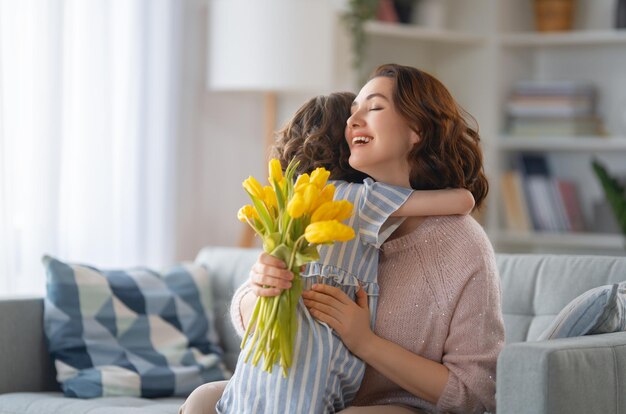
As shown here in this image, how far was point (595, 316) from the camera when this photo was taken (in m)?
1.93

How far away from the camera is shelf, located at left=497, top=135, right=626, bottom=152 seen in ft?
13.5

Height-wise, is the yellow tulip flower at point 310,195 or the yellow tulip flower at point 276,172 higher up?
the yellow tulip flower at point 276,172

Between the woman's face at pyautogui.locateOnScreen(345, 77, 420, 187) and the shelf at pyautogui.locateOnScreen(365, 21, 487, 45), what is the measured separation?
203 centimetres

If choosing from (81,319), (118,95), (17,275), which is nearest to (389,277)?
(81,319)

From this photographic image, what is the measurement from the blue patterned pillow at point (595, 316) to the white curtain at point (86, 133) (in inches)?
68.6

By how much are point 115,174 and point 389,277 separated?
175 cm

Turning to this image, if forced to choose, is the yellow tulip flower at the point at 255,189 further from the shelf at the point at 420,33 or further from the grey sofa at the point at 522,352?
the shelf at the point at 420,33

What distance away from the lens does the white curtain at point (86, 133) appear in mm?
3016

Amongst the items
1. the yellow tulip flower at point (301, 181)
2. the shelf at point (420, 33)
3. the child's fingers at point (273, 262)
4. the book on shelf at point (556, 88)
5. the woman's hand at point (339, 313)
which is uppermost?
the shelf at point (420, 33)

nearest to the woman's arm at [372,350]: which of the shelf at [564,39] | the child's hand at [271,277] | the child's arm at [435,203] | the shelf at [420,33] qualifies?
the child's hand at [271,277]

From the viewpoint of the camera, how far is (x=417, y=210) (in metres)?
1.84

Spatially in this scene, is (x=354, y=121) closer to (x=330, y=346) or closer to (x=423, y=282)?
(x=423, y=282)

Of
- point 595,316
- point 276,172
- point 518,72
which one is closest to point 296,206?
point 276,172

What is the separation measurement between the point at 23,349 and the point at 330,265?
3.48ft
